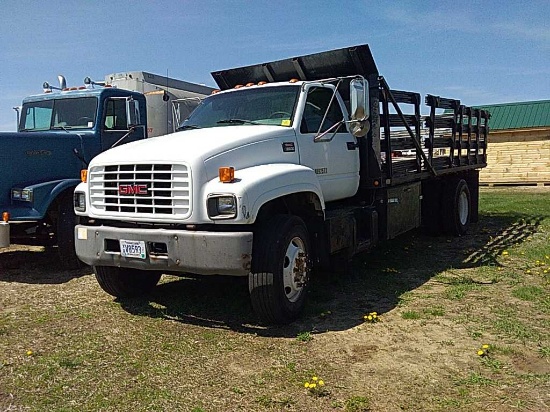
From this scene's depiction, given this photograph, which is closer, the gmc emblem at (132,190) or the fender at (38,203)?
the gmc emblem at (132,190)

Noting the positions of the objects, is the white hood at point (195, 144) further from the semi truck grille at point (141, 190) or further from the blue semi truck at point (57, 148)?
the blue semi truck at point (57, 148)

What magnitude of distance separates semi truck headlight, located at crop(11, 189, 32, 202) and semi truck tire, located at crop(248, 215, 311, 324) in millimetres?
3700

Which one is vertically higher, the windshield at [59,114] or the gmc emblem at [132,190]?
the windshield at [59,114]

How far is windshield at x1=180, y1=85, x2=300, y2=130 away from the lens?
20.5ft

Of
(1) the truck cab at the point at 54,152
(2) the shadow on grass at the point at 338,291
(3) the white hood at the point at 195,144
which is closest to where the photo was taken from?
(3) the white hood at the point at 195,144

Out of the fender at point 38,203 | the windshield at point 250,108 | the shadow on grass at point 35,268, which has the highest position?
the windshield at point 250,108

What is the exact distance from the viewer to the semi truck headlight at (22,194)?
734cm

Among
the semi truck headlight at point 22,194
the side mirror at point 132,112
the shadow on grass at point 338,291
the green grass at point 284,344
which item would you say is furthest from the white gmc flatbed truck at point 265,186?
the semi truck headlight at point 22,194

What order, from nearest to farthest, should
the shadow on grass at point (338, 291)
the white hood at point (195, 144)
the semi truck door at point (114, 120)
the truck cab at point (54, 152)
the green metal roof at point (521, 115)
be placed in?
the white hood at point (195, 144) < the shadow on grass at point (338, 291) < the truck cab at point (54, 152) < the semi truck door at point (114, 120) < the green metal roof at point (521, 115)

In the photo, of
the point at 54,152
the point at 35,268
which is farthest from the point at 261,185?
the point at 35,268

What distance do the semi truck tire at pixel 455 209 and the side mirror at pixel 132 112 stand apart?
5530 millimetres

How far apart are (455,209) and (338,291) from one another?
446 centimetres

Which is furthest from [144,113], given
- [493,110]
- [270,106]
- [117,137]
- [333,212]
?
[493,110]

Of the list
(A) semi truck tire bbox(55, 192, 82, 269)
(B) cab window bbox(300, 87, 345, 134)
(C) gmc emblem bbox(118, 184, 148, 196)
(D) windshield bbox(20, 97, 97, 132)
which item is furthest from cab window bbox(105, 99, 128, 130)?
(C) gmc emblem bbox(118, 184, 148, 196)
